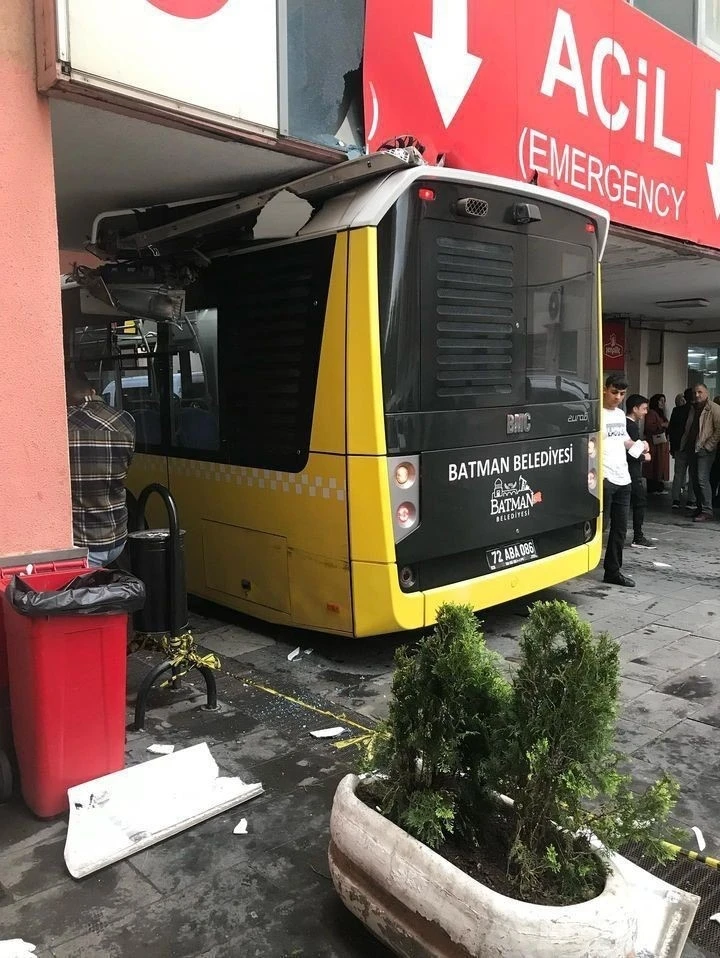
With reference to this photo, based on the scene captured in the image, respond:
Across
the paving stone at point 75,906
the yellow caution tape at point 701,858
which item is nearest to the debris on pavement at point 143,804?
the paving stone at point 75,906

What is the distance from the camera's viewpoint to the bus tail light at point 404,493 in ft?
15.2

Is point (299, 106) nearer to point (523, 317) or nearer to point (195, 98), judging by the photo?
point (195, 98)

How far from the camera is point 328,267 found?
473 centimetres

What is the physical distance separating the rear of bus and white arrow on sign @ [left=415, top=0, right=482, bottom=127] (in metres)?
1.09

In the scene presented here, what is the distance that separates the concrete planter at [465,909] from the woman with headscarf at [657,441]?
11.1 m

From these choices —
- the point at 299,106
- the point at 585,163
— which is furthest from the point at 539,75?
the point at 299,106

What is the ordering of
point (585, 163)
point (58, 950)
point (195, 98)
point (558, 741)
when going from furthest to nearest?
point (585, 163), point (195, 98), point (58, 950), point (558, 741)

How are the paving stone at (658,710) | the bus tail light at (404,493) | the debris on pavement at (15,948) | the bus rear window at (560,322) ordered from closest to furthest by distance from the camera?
the debris on pavement at (15,948) < the paving stone at (658,710) < the bus tail light at (404,493) < the bus rear window at (560,322)

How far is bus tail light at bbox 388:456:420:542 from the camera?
4.63 meters

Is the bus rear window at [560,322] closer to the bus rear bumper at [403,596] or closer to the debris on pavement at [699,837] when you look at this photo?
the bus rear bumper at [403,596]

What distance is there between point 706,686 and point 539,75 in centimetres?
506

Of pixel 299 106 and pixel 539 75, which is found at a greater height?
pixel 539 75

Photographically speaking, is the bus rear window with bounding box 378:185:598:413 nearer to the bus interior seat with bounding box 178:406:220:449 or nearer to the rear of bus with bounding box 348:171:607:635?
the rear of bus with bounding box 348:171:607:635

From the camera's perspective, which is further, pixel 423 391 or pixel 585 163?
pixel 585 163
